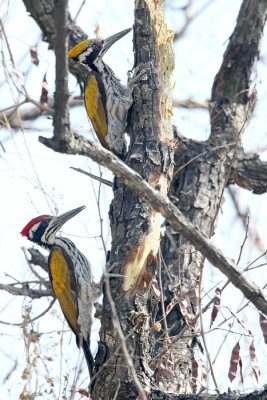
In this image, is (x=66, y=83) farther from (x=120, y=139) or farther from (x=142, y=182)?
(x=120, y=139)

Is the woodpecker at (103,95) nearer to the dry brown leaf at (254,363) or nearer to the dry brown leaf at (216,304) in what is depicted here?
the dry brown leaf at (216,304)

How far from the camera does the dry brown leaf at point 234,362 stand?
2816 millimetres

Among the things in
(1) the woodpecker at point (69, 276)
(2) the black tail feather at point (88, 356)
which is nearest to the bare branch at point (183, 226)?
(2) the black tail feather at point (88, 356)

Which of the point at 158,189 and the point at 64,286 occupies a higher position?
the point at 64,286

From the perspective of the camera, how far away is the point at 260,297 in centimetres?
261

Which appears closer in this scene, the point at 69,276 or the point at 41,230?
the point at 69,276

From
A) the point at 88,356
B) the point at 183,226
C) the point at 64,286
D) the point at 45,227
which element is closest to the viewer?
the point at 183,226

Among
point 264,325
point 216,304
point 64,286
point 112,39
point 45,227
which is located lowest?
point 264,325

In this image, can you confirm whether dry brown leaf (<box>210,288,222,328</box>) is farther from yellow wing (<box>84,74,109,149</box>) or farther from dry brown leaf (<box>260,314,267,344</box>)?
yellow wing (<box>84,74,109,149</box>)

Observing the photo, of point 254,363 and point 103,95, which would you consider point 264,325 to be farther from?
point 103,95

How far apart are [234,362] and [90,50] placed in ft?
10.4

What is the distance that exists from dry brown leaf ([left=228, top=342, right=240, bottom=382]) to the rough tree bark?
0.20 metres

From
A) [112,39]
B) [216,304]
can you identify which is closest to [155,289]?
[216,304]

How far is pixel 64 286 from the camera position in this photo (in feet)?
14.5
